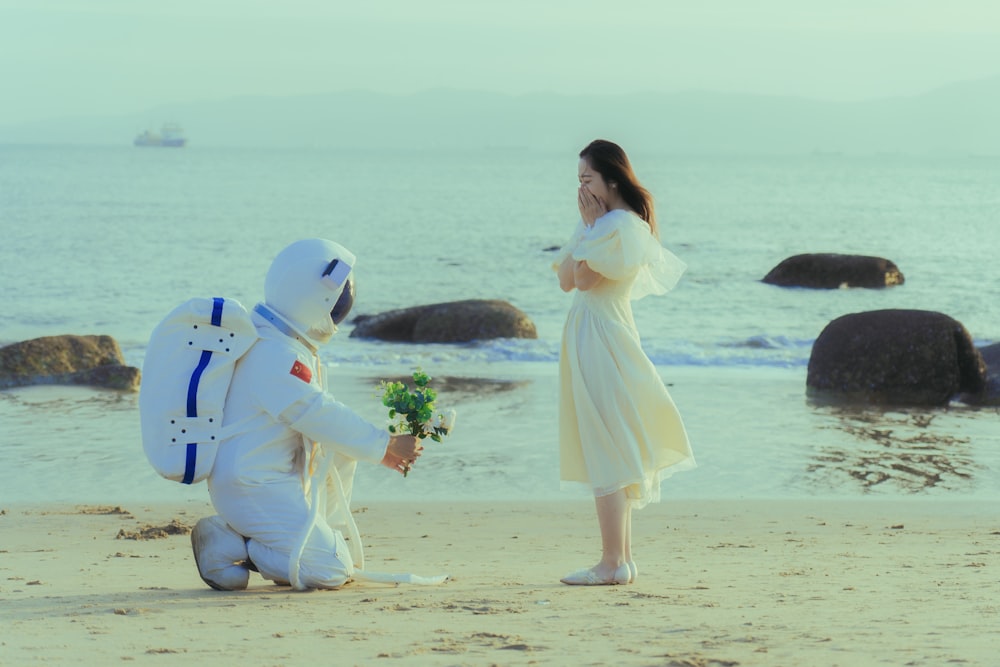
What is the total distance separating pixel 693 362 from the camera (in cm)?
1639

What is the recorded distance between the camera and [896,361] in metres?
12.9

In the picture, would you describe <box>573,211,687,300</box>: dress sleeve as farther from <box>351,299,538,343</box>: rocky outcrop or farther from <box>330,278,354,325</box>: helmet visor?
<box>351,299,538,343</box>: rocky outcrop

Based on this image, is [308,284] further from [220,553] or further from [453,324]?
[453,324]

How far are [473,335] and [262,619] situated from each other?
13.1m

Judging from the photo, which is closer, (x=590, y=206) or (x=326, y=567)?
(x=326, y=567)

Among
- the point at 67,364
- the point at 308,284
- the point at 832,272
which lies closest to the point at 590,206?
the point at 308,284

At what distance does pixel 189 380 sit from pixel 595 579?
182cm

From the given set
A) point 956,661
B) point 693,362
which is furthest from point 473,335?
point 956,661

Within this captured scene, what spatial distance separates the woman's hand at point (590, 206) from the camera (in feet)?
17.1

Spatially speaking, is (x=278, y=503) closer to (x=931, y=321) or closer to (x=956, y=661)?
(x=956, y=661)

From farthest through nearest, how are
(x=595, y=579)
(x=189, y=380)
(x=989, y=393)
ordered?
(x=989, y=393)
(x=595, y=579)
(x=189, y=380)

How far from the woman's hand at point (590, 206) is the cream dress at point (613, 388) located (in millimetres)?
50

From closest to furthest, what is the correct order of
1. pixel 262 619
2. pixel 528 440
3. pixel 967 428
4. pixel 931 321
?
pixel 262 619 < pixel 528 440 < pixel 967 428 < pixel 931 321

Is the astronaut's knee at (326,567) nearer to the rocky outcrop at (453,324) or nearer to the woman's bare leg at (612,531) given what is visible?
the woman's bare leg at (612,531)
